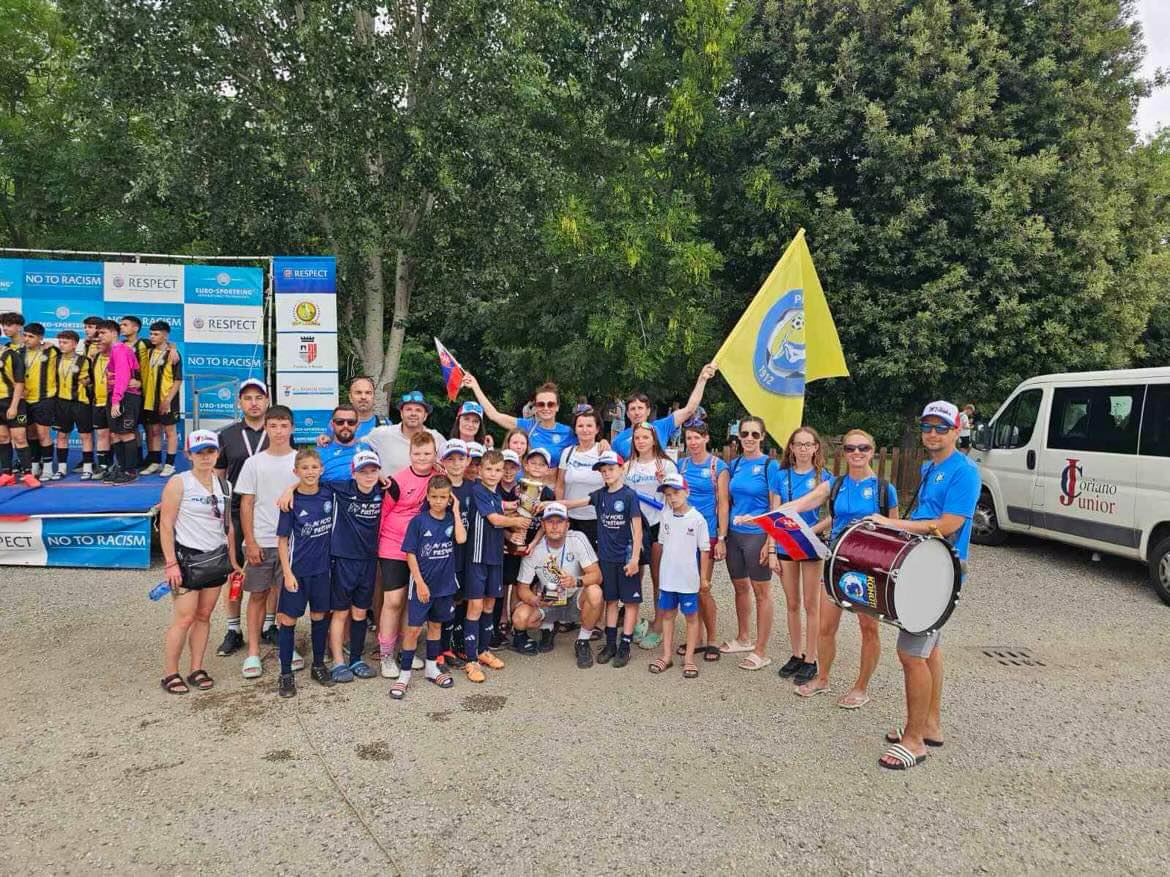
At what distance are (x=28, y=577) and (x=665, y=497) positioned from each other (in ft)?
22.0

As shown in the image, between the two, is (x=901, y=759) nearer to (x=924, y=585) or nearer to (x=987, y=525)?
(x=924, y=585)

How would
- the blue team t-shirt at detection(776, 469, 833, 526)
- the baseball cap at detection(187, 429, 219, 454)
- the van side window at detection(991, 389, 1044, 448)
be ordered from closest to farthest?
the baseball cap at detection(187, 429, 219, 454)
the blue team t-shirt at detection(776, 469, 833, 526)
the van side window at detection(991, 389, 1044, 448)

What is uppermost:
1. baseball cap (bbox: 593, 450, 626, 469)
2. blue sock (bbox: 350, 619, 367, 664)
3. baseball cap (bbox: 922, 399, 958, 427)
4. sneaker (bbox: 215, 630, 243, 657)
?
baseball cap (bbox: 922, 399, 958, 427)

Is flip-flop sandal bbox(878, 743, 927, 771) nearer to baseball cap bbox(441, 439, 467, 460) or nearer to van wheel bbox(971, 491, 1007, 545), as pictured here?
baseball cap bbox(441, 439, 467, 460)

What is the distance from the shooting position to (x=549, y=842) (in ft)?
11.3

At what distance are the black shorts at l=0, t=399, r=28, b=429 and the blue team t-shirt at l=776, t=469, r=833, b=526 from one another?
8.51 m

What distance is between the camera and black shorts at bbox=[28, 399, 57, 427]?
884 cm

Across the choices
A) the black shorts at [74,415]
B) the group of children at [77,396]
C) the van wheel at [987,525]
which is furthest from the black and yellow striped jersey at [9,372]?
the van wheel at [987,525]

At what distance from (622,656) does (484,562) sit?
125 centimetres

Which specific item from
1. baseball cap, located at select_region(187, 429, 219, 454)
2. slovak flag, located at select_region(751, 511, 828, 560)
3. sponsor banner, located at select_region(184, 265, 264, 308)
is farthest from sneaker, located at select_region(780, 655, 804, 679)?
sponsor banner, located at select_region(184, 265, 264, 308)

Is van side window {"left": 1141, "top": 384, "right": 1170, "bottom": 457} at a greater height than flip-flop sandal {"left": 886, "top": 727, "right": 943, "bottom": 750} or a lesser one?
greater

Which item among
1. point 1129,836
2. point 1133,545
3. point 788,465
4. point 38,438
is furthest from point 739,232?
point 1129,836

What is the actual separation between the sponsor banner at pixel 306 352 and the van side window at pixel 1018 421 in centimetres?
906

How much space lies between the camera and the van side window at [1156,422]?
25.6 ft
